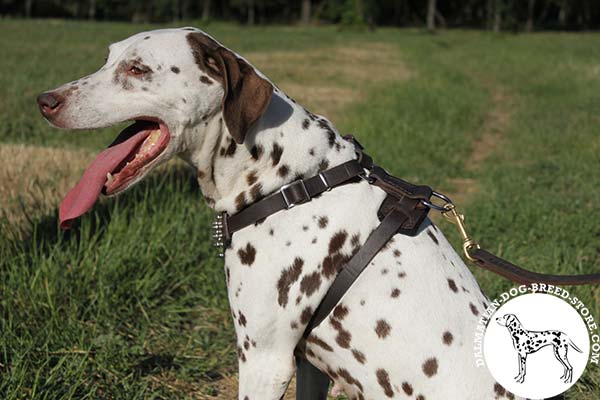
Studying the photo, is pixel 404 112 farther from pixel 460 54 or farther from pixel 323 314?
pixel 460 54

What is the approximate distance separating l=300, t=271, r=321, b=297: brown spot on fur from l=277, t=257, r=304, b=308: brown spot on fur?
0.10ft

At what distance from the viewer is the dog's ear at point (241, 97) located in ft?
8.07

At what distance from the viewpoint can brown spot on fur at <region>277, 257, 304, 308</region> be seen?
8.11ft

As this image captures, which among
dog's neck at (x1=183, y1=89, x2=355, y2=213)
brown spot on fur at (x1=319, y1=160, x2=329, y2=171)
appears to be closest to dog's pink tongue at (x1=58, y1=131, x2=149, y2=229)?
dog's neck at (x1=183, y1=89, x2=355, y2=213)

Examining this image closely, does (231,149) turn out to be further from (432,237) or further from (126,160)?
(432,237)

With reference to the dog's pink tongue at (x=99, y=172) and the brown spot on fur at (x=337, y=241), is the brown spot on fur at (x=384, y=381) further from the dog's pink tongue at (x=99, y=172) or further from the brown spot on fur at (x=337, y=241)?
the dog's pink tongue at (x=99, y=172)

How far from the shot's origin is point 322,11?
2931 inches

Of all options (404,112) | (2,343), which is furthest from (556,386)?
(404,112)

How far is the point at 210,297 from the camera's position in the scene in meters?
4.70

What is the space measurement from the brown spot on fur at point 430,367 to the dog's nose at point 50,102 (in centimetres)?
165

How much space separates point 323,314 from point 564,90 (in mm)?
16245

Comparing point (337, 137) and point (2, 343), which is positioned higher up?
point (337, 137)

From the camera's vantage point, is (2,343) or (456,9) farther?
(456,9)

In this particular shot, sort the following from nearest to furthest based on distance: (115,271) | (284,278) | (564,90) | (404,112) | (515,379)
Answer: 1. (515,379)
2. (284,278)
3. (115,271)
4. (404,112)
5. (564,90)
